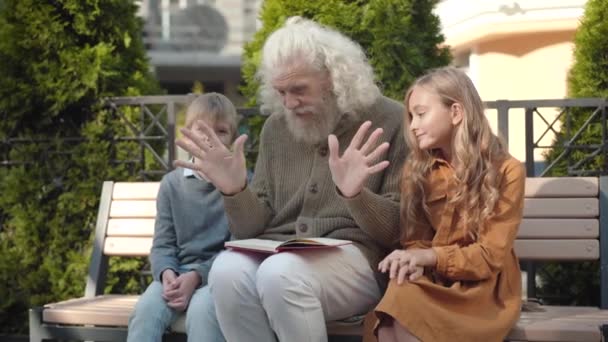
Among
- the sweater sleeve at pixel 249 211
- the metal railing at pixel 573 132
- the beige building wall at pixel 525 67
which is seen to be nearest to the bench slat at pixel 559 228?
the metal railing at pixel 573 132

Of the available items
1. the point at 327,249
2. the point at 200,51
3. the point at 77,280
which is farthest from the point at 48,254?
the point at 200,51

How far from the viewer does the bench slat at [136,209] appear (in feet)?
15.1

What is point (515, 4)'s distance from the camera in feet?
37.6

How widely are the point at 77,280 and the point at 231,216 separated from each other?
2051 millimetres

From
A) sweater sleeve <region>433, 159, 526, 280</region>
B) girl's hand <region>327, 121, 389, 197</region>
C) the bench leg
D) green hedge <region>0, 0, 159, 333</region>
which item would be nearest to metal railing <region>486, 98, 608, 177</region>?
sweater sleeve <region>433, 159, 526, 280</region>

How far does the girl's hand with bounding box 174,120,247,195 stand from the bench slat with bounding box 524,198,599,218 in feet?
4.09

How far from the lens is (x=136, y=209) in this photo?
4609 millimetres

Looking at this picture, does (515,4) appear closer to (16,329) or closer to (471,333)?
(16,329)

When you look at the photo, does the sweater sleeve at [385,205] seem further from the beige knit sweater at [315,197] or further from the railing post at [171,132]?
the railing post at [171,132]

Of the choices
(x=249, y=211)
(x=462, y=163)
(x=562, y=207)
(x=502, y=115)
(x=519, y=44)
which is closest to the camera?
(x=462, y=163)

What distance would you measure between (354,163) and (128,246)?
1.59 meters

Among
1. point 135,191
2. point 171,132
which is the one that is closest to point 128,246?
point 135,191

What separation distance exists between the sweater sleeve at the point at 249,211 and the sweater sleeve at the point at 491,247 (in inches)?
29.7

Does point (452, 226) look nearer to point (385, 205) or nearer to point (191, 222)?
point (385, 205)
